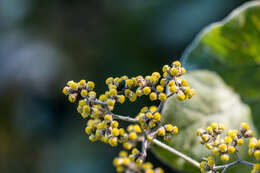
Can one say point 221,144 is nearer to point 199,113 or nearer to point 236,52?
point 199,113

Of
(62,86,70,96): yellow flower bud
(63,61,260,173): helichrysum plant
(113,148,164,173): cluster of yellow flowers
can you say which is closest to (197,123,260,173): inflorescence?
(63,61,260,173): helichrysum plant

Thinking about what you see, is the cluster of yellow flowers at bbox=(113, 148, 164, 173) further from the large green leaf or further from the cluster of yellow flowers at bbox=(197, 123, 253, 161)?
the large green leaf

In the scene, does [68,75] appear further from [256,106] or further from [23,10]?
[256,106]

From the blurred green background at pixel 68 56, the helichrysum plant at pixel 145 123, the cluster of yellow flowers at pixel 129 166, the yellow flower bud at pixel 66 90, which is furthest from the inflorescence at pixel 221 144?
the blurred green background at pixel 68 56

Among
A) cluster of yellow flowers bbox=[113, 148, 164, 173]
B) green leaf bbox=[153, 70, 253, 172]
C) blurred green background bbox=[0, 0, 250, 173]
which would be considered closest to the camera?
cluster of yellow flowers bbox=[113, 148, 164, 173]

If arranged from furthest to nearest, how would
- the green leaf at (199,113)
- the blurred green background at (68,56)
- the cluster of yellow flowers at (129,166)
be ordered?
the blurred green background at (68,56), the green leaf at (199,113), the cluster of yellow flowers at (129,166)

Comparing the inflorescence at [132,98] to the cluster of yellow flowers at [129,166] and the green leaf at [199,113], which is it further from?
the green leaf at [199,113]

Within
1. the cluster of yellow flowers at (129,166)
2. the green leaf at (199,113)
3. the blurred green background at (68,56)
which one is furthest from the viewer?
the blurred green background at (68,56)
